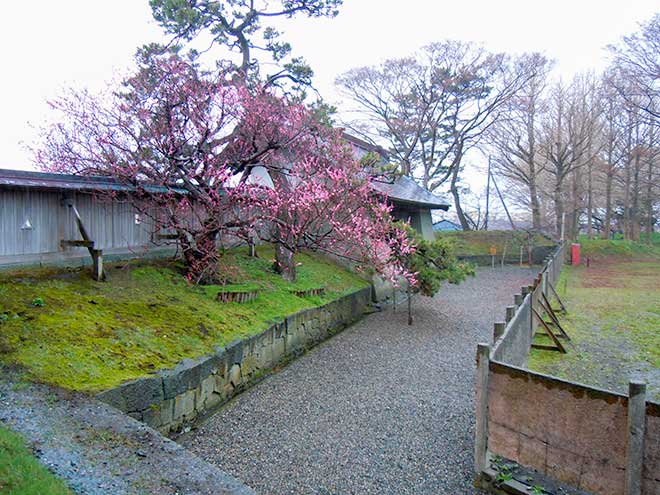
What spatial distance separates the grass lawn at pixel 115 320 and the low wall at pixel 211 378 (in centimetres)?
15

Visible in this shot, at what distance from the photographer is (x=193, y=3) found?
33.6ft

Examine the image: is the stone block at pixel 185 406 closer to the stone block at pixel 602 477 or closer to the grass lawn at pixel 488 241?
the stone block at pixel 602 477

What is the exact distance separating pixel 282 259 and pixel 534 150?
19732mm

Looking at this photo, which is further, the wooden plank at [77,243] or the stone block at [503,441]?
the wooden plank at [77,243]

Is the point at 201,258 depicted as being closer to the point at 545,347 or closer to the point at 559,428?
the point at 545,347

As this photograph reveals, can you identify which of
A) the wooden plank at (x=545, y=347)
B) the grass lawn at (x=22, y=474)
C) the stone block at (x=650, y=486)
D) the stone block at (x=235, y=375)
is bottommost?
the stone block at (x=235, y=375)

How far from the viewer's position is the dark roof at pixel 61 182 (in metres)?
5.60

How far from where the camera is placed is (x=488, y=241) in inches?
949

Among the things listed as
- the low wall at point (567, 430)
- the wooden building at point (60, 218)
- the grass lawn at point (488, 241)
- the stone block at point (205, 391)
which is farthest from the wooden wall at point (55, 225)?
the grass lawn at point (488, 241)

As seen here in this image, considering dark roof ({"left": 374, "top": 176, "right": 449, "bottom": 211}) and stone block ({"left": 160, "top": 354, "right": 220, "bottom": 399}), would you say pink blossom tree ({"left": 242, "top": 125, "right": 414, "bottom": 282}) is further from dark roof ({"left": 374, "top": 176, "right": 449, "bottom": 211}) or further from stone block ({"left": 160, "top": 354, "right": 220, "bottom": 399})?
dark roof ({"left": 374, "top": 176, "right": 449, "bottom": 211})

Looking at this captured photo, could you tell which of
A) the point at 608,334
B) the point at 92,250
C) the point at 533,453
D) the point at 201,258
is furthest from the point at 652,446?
the point at 201,258

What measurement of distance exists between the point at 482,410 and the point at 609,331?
6271 millimetres

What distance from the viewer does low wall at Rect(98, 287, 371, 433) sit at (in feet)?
13.4

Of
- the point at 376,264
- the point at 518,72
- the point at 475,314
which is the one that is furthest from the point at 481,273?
the point at 376,264
